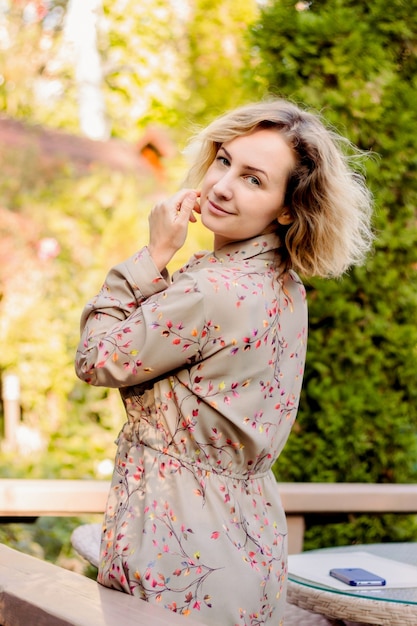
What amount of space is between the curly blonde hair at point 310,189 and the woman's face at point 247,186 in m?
0.02

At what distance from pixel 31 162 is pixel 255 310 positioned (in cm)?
712

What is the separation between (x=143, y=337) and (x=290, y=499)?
61.5 inches

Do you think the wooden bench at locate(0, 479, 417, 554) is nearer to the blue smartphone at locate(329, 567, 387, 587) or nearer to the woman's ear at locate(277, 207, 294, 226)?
the blue smartphone at locate(329, 567, 387, 587)

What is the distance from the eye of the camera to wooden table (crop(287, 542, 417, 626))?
6.88ft

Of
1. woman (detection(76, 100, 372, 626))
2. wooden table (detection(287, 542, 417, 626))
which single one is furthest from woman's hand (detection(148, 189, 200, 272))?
wooden table (detection(287, 542, 417, 626))

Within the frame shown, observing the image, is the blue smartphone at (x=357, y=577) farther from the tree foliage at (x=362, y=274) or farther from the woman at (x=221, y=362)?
the tree foliage at (x=362, y=274)

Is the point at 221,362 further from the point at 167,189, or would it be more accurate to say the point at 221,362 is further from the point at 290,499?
the point at 167,189

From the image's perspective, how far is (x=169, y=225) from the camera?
165cm

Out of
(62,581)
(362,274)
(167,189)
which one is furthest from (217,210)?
(167,189)

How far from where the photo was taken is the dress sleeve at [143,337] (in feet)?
4.96

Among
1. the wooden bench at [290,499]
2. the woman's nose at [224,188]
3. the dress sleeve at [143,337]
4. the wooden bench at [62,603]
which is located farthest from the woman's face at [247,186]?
the wooden bench at [290,499]

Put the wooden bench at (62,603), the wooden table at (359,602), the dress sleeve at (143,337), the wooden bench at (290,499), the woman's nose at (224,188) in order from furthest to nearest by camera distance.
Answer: the wooden bench at (290,499)
the wooden table at (359,602)
the woman's nose at (224,188)
the dress sleeve at (143,337)
the wooden bench at (62,603)

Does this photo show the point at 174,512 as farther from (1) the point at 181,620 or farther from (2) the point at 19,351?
(2) the point at 19,351

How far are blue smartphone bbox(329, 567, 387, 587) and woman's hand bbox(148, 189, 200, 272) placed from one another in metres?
1.07
